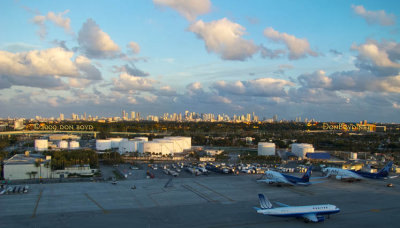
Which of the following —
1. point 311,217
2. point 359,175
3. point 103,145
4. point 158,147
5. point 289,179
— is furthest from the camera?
point 103,145

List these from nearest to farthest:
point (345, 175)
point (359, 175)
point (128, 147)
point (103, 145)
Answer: point (359, 175) < point (345, 175) < point (128, 147) < point (103, 145)

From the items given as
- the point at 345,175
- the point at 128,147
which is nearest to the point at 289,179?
the point at 345,175

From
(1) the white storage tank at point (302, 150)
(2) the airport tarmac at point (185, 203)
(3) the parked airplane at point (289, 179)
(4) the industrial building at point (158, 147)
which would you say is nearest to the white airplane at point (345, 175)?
(2) the airport tarmac at point (185, 203)

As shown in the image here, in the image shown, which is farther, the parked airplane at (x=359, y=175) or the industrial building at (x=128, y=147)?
the industrial building at (x=128, y=147)

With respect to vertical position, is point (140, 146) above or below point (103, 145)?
above

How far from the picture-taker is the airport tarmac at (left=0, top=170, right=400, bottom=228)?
25656 mm

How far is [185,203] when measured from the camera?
31.4 metres

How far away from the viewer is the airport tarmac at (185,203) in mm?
25656

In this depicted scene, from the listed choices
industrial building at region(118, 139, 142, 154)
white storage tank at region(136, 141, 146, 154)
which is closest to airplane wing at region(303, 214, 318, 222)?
white storage tank at region(136, 141, 146, 154)

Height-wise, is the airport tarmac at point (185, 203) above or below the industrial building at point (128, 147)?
below

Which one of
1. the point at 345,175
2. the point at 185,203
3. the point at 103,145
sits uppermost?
the point at 103,145

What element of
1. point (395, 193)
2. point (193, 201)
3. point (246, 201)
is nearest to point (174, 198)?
point (193, 201)

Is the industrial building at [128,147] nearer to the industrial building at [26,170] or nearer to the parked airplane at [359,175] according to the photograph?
the industrial building at [26,170]

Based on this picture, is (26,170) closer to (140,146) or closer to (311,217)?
(140,146)
